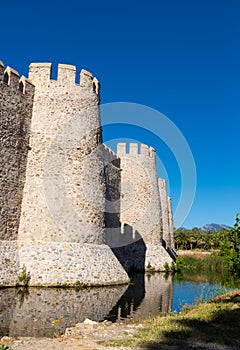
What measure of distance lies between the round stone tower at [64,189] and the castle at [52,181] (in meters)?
0.04

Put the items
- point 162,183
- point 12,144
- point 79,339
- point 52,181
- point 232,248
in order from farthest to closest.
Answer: point 162,183
point 52,181
point 12,144
point 232,248
point 79,339

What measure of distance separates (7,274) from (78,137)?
648 centimetres

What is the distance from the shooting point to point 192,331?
261 inches

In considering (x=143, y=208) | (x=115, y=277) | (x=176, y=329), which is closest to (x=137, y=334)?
(x=176, y=329)

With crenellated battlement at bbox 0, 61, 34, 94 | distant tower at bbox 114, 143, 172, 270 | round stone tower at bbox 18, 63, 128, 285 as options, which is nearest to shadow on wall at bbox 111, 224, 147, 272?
distant tower at bbox 114, 143, 172, 270

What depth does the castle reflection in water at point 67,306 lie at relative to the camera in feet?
25.7

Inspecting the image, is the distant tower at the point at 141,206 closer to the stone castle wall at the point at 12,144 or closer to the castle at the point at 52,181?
the castle at the point at 52,181

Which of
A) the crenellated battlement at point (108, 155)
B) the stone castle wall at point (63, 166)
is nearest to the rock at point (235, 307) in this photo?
the stone castle wall at point (63, 166)

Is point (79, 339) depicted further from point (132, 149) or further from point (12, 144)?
point (132, 149)

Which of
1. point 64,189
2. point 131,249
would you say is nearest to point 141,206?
point 131,249

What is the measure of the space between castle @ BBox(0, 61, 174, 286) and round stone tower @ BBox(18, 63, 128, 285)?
0.13 ft

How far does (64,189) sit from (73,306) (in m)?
5.72

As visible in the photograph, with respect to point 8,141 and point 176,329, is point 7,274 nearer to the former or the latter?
point 8,141

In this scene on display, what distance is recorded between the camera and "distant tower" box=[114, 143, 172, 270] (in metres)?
23.9
